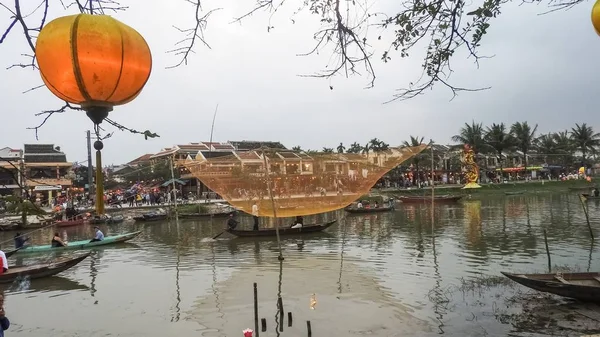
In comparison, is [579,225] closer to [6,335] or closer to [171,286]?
[171,286]

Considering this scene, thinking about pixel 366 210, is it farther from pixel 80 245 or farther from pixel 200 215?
pixel 80 245

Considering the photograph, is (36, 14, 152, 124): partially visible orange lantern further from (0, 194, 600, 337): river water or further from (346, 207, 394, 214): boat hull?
(346, 207, 394, 214): boat hull

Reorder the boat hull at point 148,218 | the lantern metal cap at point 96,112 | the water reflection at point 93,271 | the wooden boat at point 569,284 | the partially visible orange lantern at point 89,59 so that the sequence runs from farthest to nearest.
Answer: the boat hull at point 148,218
the water reflection at point 93,271
the wooden boat at point 569,284
the lantern metal cap at point 96,112
the partially visible orange lantern at point 89,59

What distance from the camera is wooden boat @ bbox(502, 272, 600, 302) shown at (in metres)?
6.86

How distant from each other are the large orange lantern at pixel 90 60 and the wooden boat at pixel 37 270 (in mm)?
9438

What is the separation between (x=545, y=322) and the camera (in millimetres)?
6770

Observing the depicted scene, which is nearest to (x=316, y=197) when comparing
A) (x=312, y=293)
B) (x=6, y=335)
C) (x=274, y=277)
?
(x=274, y=277)

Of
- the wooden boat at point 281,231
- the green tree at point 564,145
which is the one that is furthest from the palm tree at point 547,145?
the wooden boat at point 281,231

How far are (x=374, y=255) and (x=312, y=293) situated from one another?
14.9 ft

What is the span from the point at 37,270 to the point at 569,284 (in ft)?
34.2

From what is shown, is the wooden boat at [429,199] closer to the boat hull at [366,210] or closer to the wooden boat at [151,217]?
the boat hull at [366,210]

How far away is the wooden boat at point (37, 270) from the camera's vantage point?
1002 centimetres

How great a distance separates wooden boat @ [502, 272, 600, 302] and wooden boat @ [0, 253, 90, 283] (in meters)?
9.32

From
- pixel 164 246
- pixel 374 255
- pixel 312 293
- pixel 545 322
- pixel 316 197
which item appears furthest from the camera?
pixel 164 246
